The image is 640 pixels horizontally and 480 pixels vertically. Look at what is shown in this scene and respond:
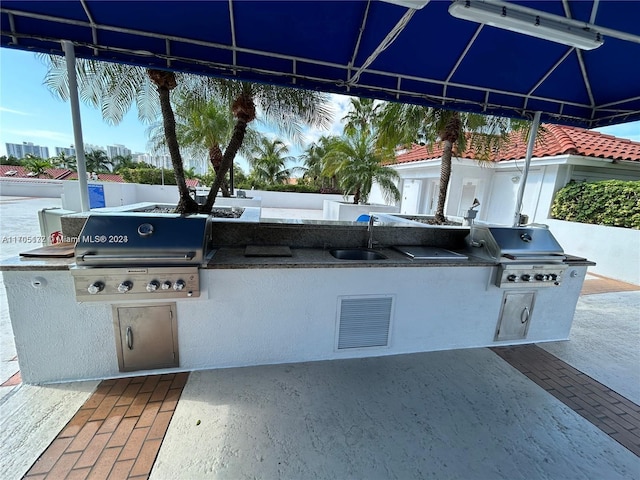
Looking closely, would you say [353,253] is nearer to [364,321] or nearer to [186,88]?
[364,321]

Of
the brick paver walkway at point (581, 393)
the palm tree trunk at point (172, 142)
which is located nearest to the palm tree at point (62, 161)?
the palm tree trunk at point (172, 142)

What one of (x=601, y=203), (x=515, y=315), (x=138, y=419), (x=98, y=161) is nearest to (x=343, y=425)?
(x=138, y=419)

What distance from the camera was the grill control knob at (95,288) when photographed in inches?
75.4

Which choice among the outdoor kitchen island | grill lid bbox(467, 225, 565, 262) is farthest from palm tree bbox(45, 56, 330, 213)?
grill lid bbox(467, 225, 565, 262)

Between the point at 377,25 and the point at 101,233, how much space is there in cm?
275

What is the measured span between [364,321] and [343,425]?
905 mm

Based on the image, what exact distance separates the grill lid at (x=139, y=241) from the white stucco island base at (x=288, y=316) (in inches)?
8.7

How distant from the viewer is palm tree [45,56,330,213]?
404 centimetres

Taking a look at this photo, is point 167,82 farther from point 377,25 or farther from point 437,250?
point 437,250

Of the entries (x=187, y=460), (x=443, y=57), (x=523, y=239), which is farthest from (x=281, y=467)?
(x=443, y=57)

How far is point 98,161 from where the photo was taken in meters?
31.7

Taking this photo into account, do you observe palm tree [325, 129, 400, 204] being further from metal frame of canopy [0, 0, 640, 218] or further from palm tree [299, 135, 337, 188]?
palm tree [299, 135, 337, 188]

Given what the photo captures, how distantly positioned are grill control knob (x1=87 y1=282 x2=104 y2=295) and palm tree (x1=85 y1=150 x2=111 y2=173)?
3795 cm

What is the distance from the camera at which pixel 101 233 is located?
6.44 feet
